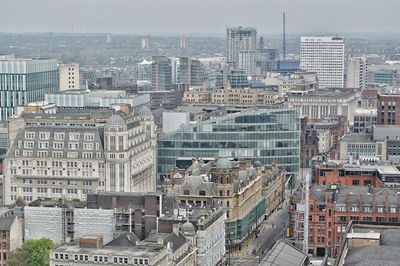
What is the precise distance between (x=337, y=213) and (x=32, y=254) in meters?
54.4

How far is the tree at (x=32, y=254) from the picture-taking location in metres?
156

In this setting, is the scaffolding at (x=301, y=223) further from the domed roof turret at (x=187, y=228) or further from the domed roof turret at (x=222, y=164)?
the domed roof turret at (x=187, y=228)

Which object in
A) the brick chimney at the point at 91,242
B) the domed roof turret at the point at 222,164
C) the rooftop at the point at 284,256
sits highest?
the domed roof turret at the point at 222,164

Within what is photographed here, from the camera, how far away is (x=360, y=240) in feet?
486

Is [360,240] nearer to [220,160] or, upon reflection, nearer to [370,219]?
[370,219]

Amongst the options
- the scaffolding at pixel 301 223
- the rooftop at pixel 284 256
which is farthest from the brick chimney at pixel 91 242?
the scaffolding at pixel 301 223

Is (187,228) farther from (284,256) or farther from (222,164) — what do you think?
(222,164)

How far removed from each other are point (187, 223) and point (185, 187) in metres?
28.7

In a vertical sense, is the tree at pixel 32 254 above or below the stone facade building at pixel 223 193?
below

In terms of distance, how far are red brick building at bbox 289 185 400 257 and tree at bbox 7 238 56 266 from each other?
158 ft

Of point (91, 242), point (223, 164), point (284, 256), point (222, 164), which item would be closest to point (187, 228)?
point (284, 256)

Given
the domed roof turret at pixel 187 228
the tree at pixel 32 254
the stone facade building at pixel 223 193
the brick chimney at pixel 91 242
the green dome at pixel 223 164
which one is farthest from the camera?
the green dome at pixel 223 164

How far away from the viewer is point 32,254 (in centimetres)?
15725

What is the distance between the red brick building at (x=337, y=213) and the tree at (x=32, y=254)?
158 ft
